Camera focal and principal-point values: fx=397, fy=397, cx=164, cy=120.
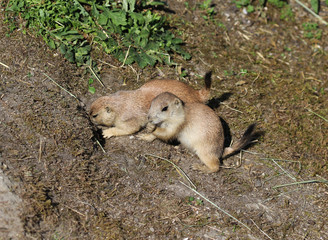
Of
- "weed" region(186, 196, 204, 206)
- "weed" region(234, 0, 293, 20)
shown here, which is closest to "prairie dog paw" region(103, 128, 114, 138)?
"weed" region(186, 196, 204, 206)

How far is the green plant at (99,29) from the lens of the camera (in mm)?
5688

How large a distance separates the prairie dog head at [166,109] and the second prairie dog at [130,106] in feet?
1.14

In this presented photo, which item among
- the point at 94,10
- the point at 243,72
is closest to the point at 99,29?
the point at 94,10

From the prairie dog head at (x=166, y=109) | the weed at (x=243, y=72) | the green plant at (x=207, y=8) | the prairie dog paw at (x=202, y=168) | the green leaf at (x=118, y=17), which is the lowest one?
the prairie dog paw at (x=202, y=168)

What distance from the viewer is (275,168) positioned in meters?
5.29

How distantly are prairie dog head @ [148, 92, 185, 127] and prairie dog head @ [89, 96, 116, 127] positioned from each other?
601 mm

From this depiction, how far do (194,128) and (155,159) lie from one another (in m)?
0.63

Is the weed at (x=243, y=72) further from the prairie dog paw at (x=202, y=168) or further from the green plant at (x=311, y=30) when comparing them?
the prairie dog paw at (x=202, y=168)

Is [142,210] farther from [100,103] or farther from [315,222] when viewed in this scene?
[315,222]

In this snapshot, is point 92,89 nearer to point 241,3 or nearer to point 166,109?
point 166,109

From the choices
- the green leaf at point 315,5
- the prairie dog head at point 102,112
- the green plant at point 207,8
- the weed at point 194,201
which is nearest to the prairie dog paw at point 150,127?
the prairie dog head at point 102,112

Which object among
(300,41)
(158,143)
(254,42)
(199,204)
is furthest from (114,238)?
(300,41)

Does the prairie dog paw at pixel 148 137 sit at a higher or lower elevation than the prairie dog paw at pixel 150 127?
lower

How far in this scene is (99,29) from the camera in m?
6.05
